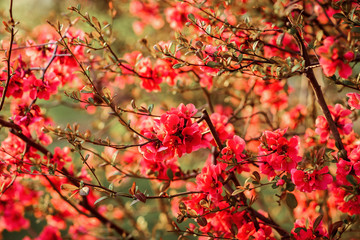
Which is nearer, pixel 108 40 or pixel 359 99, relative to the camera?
pixel 359 99

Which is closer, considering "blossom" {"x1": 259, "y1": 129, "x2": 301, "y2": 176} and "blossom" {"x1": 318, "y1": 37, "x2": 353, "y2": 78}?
"blossom" {"x1": 318, "y1": 37, "x2": 353, "y2": 78}

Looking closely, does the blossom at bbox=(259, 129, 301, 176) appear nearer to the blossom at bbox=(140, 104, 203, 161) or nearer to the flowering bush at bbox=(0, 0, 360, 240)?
the flowering bush at bbox=(0, 0, 360, 240)

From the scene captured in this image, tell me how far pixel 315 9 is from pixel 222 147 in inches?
27.9

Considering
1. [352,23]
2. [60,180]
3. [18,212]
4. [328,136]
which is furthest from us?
[18,212]

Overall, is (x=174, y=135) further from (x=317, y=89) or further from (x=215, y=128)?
(x=317, y=89)

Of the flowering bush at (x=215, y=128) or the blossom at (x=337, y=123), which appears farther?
the blossom at (x=337, y=123)

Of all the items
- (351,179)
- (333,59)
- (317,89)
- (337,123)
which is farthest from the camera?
(337,123)

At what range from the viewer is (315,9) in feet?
4.00

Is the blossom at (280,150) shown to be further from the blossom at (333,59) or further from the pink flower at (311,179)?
the blossom at (333,59)

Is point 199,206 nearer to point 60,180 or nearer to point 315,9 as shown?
point 60,180

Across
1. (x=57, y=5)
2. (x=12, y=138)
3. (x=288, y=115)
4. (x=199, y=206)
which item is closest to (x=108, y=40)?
(x=12, y=138)

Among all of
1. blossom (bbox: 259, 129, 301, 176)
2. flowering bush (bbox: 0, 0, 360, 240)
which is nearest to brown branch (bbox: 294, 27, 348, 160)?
flowering bush (bbox: 0, 0, 360, 240)

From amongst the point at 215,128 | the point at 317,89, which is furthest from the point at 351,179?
the point at 215,128

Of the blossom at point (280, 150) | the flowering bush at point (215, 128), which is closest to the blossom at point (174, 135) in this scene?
the flowering bush at point (215, 128)
